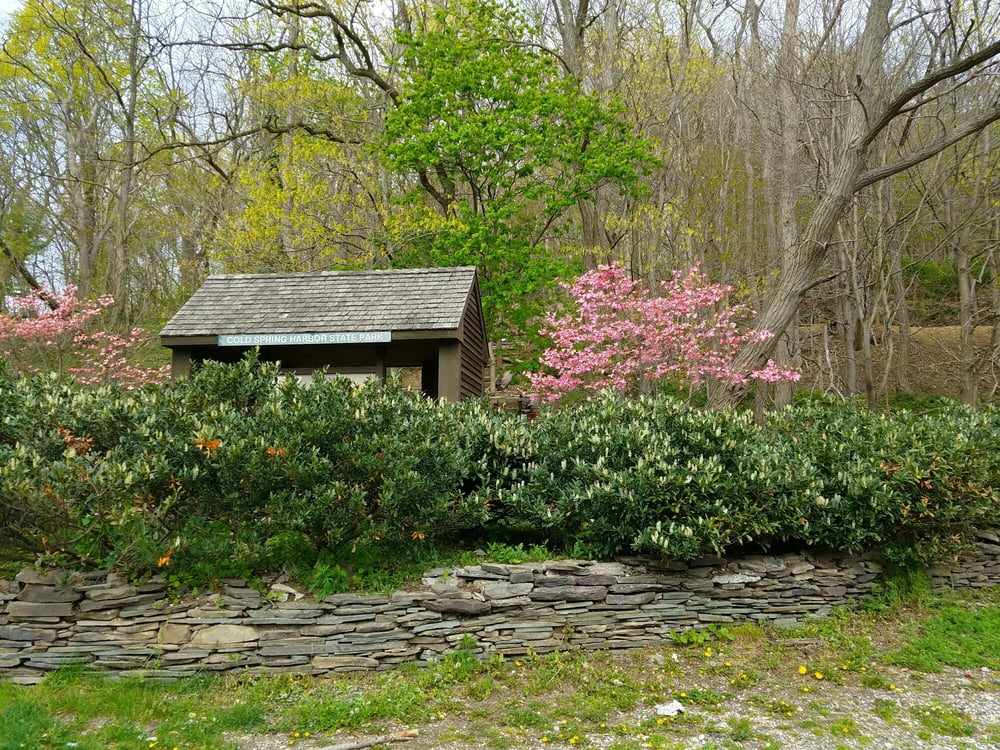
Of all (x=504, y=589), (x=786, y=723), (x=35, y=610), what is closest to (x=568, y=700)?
(x=504, y=589)

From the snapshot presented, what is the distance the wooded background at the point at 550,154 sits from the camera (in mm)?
13078

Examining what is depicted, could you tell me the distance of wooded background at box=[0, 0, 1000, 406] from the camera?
13078 millimetres

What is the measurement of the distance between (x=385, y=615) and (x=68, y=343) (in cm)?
1513

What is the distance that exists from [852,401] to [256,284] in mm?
8906

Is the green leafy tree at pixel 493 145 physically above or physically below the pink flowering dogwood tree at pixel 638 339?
above

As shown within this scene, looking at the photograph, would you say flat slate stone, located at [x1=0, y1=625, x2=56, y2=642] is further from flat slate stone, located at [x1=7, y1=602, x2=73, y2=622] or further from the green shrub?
the green shrub

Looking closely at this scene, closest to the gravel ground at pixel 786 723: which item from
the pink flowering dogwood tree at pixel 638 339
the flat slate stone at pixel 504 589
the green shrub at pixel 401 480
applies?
the flat slate stone at pixel 504 589

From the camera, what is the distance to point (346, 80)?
56.7ft

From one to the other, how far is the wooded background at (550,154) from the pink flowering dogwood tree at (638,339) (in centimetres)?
107

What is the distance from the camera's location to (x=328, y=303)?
9.62 metres

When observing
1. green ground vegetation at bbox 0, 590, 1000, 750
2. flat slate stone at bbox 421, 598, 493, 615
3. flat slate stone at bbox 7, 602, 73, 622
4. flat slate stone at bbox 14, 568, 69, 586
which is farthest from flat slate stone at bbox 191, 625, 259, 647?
flat slate stone at bbox 421, 598, 493, 615

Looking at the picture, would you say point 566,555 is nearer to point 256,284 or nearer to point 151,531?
point 151,531

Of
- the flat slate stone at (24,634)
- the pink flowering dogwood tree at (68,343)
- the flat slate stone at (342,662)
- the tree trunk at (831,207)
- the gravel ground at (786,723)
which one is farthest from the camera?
the pink flowering dogwood tree at (68,343)

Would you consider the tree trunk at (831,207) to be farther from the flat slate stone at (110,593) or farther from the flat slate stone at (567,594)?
the flat slate stone at (110,593)
